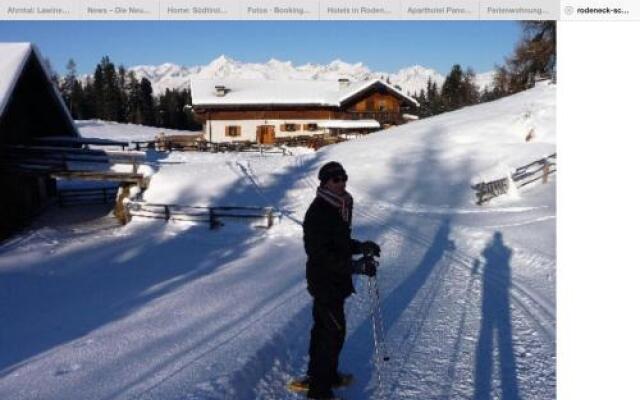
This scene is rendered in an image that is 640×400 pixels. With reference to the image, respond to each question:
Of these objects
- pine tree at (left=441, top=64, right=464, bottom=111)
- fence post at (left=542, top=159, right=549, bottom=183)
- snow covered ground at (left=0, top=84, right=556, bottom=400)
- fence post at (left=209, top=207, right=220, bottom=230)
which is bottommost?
snow covered ground at (left=0, top=84, right=556, bottom=400)

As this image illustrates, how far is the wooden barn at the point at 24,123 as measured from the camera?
1655 centimetres

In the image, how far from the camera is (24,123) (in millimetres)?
20047

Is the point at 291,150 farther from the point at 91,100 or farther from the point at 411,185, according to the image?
the point at 91,100

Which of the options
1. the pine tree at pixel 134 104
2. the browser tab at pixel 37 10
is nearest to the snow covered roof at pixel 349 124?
the pine tree at pixel 134 104

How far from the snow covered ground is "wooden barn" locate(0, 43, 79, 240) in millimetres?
1097

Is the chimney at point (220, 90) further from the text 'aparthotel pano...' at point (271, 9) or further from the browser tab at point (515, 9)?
the browser tab at point (515, 9)

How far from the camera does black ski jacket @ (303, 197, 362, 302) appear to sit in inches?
164

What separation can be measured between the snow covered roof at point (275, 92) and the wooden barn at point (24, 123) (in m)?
21.1

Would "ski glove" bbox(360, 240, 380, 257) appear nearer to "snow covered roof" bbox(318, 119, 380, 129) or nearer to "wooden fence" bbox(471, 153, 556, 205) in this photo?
"wooden fence" bbox(471, 153, 556, 205)

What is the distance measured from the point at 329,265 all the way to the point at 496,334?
283 centimetres

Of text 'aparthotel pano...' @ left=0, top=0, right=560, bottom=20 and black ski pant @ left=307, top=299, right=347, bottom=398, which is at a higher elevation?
text 'aparthotel pano...' @ left=0, top=0, right=560, bottom=20

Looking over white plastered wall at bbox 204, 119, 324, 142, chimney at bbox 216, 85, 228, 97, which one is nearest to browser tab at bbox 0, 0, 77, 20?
white plastered wall at bbox 204, 119, 324, 142
